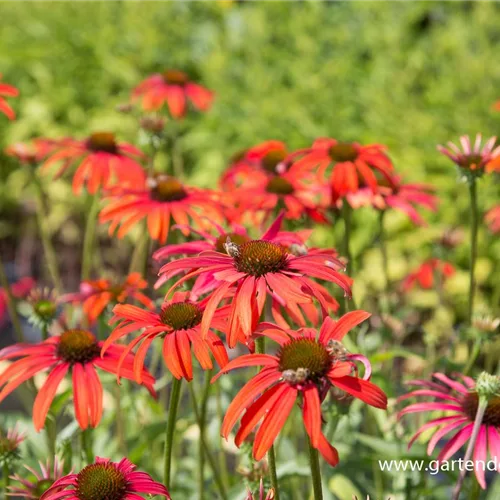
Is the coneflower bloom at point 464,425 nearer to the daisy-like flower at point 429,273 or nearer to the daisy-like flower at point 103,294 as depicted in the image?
the daisy-like flower at point 103,294

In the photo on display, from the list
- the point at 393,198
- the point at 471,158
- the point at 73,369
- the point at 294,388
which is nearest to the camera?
the point at 294,388

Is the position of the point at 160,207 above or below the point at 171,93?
below

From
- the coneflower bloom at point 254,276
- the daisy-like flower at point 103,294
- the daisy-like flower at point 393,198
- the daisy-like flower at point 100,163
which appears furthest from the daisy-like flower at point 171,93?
the coneflower bloom at point 254,276

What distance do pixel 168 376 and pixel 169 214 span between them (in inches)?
18.2

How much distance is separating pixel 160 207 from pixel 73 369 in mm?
445

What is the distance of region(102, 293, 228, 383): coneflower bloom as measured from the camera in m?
0.99

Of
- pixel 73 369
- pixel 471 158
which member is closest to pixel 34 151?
pixel 73 369

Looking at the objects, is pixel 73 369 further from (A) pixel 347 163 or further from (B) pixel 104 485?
(A) pixel 347 163

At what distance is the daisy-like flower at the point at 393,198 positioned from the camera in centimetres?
168

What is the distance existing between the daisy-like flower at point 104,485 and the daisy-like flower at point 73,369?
15 centimetres

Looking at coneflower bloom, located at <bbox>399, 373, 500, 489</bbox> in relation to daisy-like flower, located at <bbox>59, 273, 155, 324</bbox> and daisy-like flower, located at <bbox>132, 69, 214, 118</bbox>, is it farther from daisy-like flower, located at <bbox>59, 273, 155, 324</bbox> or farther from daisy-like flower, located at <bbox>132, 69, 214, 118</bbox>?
daisy-like flower, located at <bbox>132, 69, 214, 118</bbox>

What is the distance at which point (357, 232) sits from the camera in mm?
3494

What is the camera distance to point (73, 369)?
3.75 feet

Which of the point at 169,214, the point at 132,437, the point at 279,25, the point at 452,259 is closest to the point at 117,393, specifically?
A: the point at 132,437
